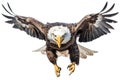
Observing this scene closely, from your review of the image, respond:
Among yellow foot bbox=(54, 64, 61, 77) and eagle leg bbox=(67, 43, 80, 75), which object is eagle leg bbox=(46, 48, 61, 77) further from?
eagle leg bbox=(67, 43, 80, 75)

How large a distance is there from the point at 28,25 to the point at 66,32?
0.73m

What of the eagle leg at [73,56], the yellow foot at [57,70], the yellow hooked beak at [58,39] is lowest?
the yellow foot at [57,70]

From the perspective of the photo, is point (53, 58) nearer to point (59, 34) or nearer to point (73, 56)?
point (73, 56)

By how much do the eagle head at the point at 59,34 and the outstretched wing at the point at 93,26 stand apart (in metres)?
0.19

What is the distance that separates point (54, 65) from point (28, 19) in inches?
28.1

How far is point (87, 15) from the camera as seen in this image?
15.5 metres

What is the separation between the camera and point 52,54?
15.6m

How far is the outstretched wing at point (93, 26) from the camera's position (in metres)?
15.5

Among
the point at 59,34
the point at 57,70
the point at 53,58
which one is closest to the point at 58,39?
the point at 59,34

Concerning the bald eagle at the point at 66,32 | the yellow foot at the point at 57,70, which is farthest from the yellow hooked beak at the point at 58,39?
the yellow foot at the point at 57,70

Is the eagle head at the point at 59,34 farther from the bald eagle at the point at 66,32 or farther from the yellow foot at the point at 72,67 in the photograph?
the yellow foot at the point at 72,67

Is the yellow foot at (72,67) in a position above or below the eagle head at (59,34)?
below

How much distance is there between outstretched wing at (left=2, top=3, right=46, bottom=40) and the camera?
15.6m

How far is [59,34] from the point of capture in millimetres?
15219
